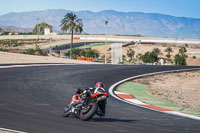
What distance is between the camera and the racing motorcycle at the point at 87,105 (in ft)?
30.8

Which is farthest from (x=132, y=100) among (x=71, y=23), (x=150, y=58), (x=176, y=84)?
(x=150, y=58)

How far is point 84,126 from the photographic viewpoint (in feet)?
29.4

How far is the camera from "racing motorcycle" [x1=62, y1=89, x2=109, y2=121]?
9391 millimetres

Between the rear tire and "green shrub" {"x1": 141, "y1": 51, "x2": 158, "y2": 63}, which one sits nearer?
the rear tire

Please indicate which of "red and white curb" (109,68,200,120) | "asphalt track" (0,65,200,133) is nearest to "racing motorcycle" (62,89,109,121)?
"asphalt track" (0,65,200,133)

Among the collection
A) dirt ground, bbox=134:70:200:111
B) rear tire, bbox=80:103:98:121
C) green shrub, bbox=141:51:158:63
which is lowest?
dirt ground, bbox=134:70:200:111

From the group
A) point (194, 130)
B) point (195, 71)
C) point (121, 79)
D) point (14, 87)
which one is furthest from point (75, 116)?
point (195, 71)

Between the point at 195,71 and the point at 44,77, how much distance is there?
1965 centimetres

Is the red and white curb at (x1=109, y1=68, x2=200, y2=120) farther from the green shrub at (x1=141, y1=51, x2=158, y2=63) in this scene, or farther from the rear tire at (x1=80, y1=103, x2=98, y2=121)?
the green shrub at (x1=141, y1=51, x2=158, y2=63)

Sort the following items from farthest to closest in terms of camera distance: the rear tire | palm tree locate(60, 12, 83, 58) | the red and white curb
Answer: palm tree locate(60, 12, 83, 58) < the red and white curb < the rear tire

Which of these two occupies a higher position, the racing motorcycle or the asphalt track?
the racing motorcycle

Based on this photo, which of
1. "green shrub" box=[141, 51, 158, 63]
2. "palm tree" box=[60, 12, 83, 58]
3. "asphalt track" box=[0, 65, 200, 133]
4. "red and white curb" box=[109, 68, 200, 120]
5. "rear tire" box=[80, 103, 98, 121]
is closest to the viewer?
"asphalt track" box=[0, 65, 200, 133]

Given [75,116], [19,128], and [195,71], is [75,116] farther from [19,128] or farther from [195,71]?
[195,71]

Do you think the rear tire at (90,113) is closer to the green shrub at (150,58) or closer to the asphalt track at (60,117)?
the asphalt track at (60,117)
